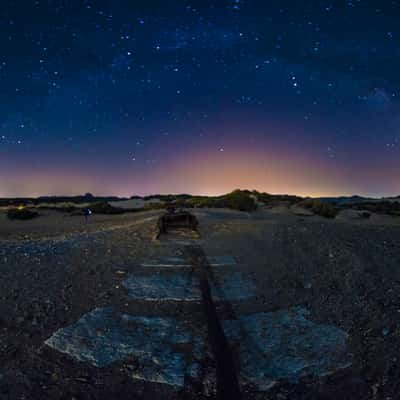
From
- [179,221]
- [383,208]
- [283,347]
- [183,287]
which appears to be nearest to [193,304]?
[183,287]

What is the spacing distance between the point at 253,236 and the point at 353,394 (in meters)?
8.94

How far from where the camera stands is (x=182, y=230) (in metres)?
13.0

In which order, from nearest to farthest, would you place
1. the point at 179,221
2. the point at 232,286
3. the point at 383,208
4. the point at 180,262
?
the point at 232,286, the point at 180,262, the point at 179,221, the point at 383,208

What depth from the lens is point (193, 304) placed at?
4.36 metres

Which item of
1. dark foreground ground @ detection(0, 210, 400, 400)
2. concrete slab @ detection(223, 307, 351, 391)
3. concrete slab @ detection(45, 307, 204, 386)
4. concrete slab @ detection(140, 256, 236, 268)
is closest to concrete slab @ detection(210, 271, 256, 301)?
dark foreground ground @ detection(0, 210, 400, 400)

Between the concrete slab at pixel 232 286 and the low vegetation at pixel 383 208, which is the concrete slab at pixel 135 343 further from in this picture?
the low vegetation at pixel 383 208

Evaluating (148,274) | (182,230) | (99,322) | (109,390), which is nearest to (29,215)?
(182,230)

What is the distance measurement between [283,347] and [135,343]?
173cm

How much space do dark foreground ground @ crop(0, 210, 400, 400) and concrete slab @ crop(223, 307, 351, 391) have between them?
94mm

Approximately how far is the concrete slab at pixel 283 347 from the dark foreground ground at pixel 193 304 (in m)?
0.09

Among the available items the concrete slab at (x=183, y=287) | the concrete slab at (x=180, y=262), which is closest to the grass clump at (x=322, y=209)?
the concrete slab at (x=180, y=262)

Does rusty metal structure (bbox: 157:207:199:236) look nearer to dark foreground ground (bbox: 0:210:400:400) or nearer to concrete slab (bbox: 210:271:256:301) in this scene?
dark foreground ground (bbox: 0:210:400:400)

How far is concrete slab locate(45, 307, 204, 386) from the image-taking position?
2.73m

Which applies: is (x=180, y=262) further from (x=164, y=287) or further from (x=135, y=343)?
(x=135, y=343)
